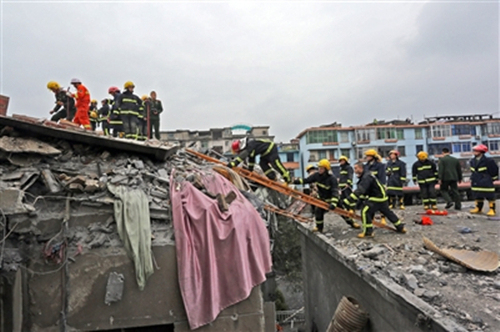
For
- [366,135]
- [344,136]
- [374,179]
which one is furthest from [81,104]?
[366,135]

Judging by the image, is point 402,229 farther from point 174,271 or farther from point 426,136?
point 426,136

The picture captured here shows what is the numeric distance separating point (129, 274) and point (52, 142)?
289cm

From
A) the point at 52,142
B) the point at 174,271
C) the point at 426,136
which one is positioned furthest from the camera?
the point at 426,136

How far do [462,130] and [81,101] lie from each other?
37012 millimetres

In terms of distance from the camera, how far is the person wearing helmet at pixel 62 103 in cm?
873

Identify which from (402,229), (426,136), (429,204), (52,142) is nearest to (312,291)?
(402,229)

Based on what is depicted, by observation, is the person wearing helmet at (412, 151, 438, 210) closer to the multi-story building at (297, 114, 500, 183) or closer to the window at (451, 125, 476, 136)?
the multi-story building at (297, 114, 500, 183)

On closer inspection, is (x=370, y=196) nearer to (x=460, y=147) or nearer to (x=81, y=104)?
(x=81, y=104)

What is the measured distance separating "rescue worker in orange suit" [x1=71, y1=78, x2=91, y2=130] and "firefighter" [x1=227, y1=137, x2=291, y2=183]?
14.7 ft

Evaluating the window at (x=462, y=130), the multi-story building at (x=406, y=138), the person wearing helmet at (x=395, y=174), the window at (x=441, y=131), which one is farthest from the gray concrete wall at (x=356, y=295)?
the window at (x=462, y=130)

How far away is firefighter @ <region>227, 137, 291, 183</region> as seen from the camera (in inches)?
275

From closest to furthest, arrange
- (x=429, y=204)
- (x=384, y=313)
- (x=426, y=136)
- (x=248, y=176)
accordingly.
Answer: (x=384, y=313)
(x=248, y=176)
(x=429, y=204)
(x=426, y=136)

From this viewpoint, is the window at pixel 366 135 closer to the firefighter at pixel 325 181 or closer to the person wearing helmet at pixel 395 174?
the person wearing helmet at pixel 395 174

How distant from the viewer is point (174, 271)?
3.86m
